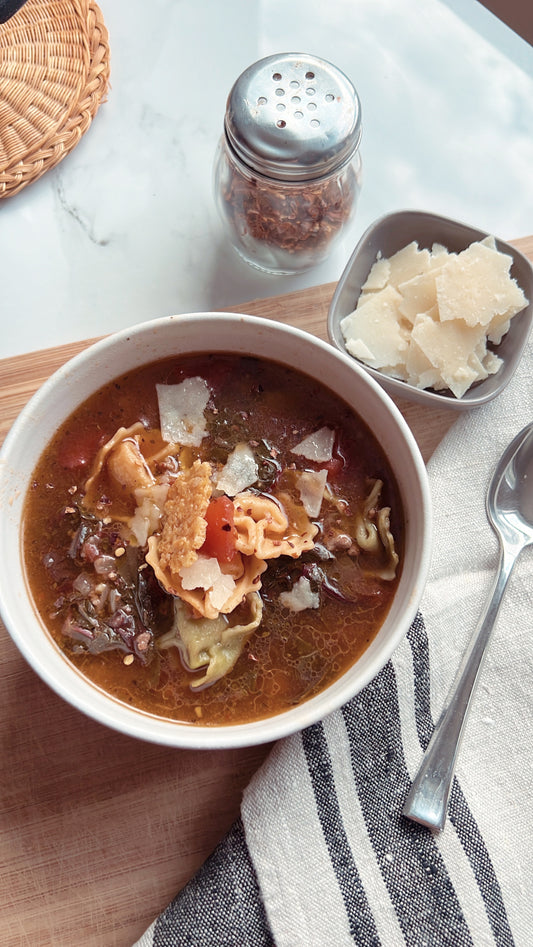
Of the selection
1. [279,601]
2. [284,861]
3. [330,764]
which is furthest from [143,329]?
[284,861]

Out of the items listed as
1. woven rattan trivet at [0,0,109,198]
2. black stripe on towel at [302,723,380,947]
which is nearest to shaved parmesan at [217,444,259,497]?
black stripe on towel at [302,723,380,947]

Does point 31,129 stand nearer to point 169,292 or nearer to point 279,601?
point 169,292

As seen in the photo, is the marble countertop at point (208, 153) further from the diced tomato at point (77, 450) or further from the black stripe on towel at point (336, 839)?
the black stripe on towel at point (336, 839)

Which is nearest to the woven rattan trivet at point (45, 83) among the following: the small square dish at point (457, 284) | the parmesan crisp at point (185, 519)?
the small square dish at point (457, 284)

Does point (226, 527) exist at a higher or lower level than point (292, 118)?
lower

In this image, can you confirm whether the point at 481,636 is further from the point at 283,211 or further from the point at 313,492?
the point at 283,211

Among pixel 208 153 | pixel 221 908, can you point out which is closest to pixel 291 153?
pixel 208 153
